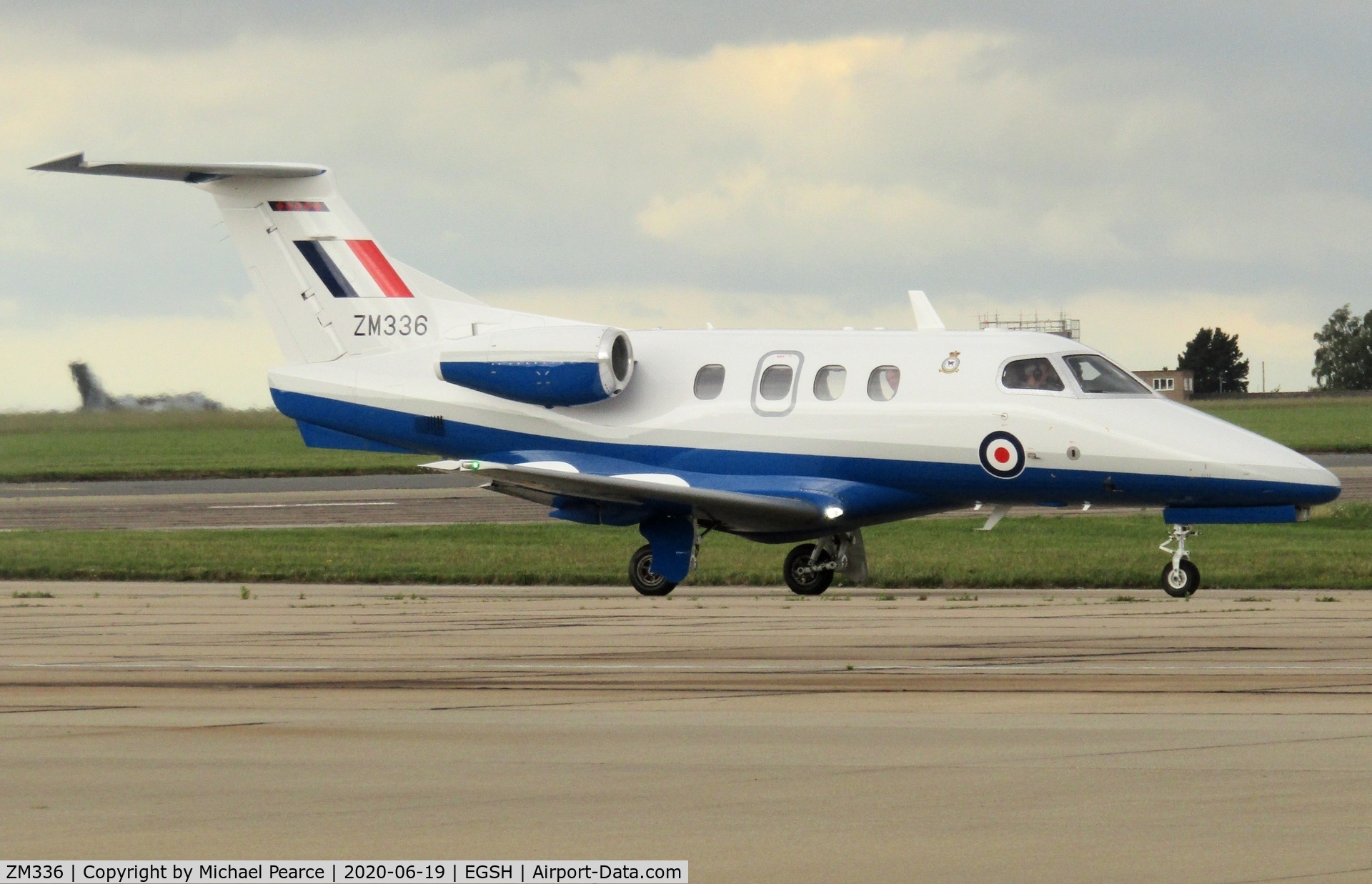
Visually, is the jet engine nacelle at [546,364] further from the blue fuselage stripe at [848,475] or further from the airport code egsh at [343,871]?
the airport code egsh at [343,871]

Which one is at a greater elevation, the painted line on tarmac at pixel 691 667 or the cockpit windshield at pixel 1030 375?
the cockpit windshield at pixel 1030 375

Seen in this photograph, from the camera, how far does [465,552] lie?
1164 inches

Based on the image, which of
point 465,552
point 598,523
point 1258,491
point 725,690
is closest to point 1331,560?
point 1258,491

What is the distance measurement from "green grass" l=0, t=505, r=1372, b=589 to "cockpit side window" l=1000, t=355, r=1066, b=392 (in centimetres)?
416

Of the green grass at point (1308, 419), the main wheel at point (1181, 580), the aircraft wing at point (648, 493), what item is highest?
the green grass at point (1308, 419)

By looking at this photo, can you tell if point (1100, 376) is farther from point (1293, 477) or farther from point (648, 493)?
point (648, 493)

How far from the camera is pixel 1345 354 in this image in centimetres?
17588

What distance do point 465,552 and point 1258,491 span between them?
13.9 m

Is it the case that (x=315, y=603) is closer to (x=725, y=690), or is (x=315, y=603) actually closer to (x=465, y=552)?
(x=465, y=552)

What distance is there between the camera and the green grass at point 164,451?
47906mm

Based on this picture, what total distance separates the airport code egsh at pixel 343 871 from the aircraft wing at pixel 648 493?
522 inches

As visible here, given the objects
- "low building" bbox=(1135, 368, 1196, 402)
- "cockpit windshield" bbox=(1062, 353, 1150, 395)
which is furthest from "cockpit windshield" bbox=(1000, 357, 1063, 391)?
"low building" bbox=(1135, 368, 1196, 402)

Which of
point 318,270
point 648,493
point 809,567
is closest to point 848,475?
point 809,567

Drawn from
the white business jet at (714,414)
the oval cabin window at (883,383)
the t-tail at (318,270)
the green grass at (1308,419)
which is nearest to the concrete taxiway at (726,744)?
the white business jet at (714,414)
